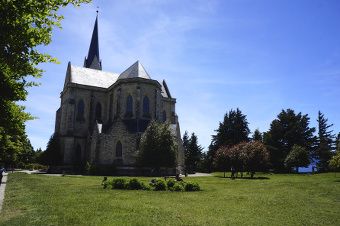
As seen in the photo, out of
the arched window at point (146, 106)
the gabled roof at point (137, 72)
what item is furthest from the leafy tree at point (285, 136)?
the gabled roof at point (137, 72)

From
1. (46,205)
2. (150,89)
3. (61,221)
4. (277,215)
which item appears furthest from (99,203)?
(150,89)

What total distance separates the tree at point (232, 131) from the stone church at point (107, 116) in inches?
823

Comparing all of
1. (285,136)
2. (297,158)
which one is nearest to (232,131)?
(285,136)

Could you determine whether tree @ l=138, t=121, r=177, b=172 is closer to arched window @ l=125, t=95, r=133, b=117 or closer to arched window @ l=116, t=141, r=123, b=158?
arched window @ l=116, t=141, r=123, b=158

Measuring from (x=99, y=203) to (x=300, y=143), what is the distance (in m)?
51.3

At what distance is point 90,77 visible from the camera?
195ft

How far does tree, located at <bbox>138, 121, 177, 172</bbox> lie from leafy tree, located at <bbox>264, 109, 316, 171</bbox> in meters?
25.7

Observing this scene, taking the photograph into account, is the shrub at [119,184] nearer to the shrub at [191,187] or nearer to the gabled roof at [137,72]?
the shrub at [191,187]

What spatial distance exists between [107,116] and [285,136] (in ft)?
101

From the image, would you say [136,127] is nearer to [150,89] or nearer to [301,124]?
[150,89]

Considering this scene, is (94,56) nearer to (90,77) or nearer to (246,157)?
(90,77)

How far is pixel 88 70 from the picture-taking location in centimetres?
6138

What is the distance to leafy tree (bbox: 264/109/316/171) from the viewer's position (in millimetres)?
57781

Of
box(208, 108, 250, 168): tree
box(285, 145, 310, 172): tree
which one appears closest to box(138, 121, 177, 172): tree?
box(285, 145, 310, 172): tree
